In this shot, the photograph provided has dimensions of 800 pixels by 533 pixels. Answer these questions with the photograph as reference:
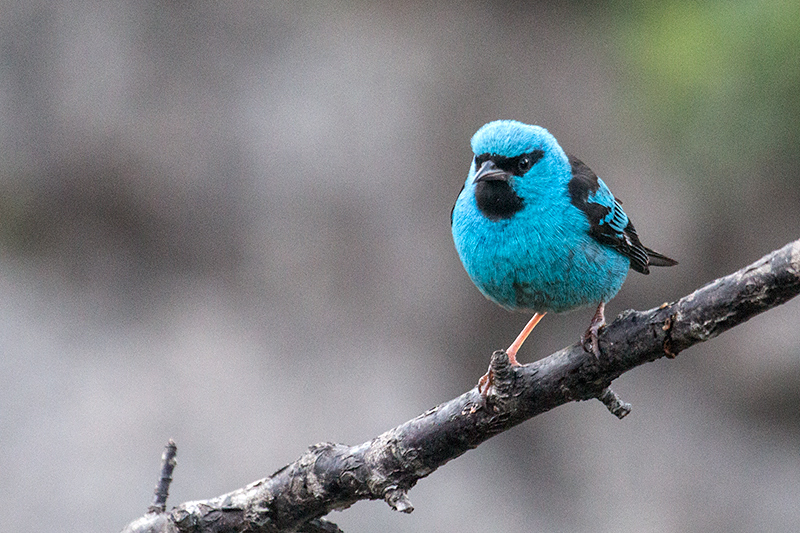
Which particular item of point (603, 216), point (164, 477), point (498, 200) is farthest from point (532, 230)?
point (164, 477)

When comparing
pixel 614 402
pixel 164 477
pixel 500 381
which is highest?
pixel 164 477

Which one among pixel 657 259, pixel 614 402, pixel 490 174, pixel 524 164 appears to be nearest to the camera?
pixel 614 402

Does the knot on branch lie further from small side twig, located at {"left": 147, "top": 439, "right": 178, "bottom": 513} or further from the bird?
small side twig, located at {"left": 147, "top": 439, "right": 178, "bottom": 513}

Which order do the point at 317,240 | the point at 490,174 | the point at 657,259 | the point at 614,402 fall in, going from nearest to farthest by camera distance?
the point at 614,402
the point at 490,174
the point at 657,259
the point at 317,240

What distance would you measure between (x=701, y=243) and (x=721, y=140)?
1026 millimetres

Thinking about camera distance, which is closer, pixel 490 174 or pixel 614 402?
pixel 614 402

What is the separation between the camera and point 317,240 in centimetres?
753

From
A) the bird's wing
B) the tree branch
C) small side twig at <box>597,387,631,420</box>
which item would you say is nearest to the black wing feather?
the bird's wing

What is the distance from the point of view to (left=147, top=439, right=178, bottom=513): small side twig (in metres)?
3.28

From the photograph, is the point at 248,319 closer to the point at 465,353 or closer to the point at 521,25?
the point at 465,353

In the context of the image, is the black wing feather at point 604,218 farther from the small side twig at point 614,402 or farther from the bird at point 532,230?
the small side twig at point 614,402

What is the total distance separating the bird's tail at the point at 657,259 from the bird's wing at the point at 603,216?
49mm

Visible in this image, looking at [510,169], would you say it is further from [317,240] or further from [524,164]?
[317,240]

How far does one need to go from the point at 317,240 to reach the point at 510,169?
4278 mm
